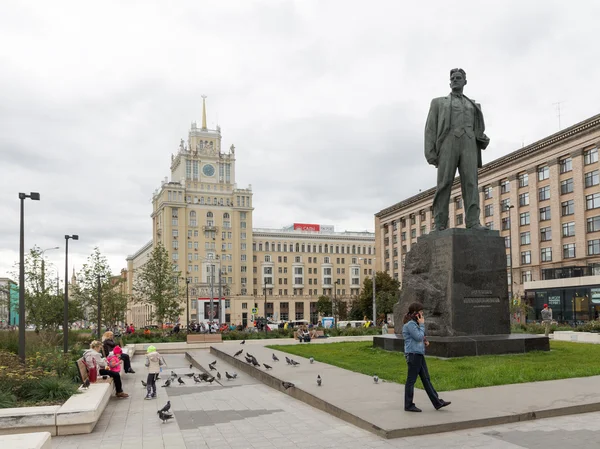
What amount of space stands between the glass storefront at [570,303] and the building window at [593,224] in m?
5.83

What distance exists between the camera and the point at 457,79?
52.6 feet

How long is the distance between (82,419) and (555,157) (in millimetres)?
56872

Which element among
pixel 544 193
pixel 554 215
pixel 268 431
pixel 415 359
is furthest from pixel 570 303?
pixel 268 431

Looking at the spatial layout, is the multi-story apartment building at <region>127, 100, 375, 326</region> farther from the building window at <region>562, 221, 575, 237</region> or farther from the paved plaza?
the paved plaza

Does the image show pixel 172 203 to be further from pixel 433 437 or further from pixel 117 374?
pixel 433 437

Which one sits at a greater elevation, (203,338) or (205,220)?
(205,220)

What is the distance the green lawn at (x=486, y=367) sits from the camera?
36.7 ft

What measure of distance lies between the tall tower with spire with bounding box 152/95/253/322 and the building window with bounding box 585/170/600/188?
70.6 metres

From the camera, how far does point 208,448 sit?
25.7 feet

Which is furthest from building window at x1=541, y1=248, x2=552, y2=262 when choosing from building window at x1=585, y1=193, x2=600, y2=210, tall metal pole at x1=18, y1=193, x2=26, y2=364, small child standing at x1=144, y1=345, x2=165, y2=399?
tall metal pole at x1=18, y1=193, x2=26, y2=364

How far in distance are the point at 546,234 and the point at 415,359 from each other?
55.3 meters

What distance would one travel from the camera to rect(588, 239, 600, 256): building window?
2029 inches

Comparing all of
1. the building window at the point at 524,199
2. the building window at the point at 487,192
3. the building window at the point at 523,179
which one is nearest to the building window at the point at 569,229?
the building window at the point at 524,199

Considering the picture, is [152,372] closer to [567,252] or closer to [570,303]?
[570,303]
